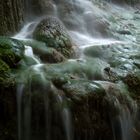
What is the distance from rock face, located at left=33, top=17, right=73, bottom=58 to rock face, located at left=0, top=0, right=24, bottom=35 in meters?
0.66

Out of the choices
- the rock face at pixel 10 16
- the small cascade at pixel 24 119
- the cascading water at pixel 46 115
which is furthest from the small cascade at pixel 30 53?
the small cascade at pixel 24 119

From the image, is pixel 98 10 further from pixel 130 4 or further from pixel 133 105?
pixel 133 105

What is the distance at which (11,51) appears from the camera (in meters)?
6.41

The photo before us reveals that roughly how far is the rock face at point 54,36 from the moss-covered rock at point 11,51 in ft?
3.78

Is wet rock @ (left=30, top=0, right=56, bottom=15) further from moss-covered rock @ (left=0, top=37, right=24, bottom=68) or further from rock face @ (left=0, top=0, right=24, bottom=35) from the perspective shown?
moss-covered rock @ (left=0, top=37, right=24, bottom=68)

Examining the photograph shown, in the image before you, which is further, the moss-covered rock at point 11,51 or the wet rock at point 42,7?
the wet rock at point 42,7

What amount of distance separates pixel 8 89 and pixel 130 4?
413 inches

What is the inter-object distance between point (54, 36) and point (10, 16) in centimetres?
126

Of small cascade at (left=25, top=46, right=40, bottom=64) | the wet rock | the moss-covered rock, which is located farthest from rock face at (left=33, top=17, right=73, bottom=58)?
the wet rock

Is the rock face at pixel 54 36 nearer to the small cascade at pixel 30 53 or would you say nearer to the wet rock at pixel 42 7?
the small cascade at pixel 30 53

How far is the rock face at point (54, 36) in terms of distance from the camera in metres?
7.83

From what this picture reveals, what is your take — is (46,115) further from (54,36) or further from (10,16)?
(10,16)

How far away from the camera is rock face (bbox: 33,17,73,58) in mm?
7828

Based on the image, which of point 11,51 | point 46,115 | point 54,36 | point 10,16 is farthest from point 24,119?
point 10,16
